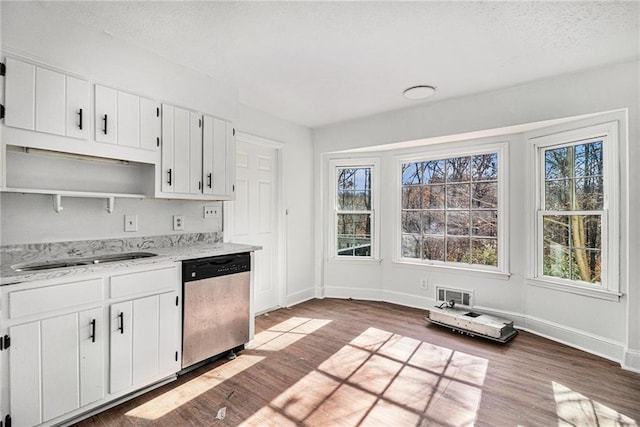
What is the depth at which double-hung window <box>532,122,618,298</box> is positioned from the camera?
2.80 m

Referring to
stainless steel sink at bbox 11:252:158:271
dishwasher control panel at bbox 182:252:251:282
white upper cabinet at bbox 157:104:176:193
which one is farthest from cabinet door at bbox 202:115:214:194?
stainless steel sink at bbox 11:252:158:271

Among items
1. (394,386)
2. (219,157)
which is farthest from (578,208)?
(219,157)

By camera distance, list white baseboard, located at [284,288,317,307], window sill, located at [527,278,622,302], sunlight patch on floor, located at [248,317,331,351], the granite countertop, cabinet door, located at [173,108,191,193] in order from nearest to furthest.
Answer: the granite countertop < cabinet door, located at [173,108,191,193] < window sill, located at [527,278,622,302] < sunlight patch on floor, located at [248,317,331,351] < white baseboard, located at [284,288,317,307]

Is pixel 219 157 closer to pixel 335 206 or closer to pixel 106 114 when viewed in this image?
pixel 106 114

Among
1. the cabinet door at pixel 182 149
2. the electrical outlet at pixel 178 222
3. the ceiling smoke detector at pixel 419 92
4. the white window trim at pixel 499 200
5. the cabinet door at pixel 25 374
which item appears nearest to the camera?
the cabinet door at pixel 25 374

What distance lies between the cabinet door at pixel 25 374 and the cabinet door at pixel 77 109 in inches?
48.0

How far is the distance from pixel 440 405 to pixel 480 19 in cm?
258

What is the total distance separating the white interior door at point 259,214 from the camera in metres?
3.68

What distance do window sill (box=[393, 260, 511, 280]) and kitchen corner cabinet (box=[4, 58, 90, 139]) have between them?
12.3 ft

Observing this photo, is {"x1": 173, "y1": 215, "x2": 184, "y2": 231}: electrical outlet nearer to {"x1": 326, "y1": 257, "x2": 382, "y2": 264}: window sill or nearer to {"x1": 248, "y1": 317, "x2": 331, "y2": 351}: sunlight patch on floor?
{"x1": 248, "y1": 317, "x2": 331, "y2": 351}: sunlight patch on floor

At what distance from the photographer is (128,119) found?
235 centimetres

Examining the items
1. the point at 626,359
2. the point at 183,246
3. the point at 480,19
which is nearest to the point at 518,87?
the point at 480,19

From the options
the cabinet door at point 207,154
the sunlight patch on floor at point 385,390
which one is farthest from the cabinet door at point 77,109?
the sunlight patch on floor at point 385,390

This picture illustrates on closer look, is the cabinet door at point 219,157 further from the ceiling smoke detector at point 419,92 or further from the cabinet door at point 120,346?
the ceiling smoke detector at point 419,92
